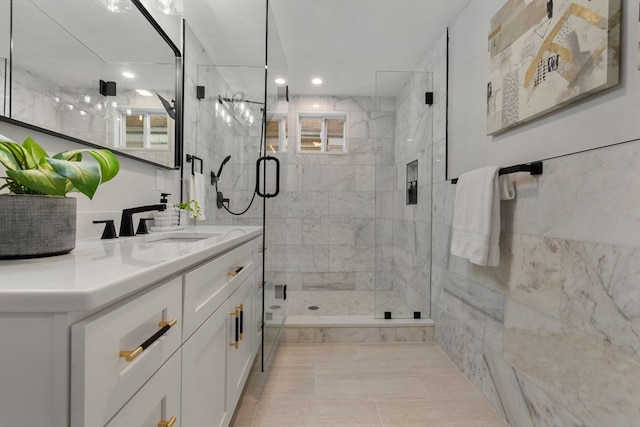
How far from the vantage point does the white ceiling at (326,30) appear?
2033mm

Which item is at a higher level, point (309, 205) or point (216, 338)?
point (309, 205)

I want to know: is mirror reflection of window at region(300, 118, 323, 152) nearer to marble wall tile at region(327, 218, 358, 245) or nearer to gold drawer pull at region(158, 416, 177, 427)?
marble wall tile at region(327, 218, 358, 245)

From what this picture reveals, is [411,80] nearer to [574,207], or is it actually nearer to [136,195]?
[574,207]

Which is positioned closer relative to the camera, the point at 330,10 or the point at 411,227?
the point at 330,10

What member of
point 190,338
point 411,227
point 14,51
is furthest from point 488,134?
point 14,51

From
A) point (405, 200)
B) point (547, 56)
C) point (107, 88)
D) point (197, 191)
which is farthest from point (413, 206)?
point (107, 88)

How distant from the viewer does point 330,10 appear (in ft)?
6.85

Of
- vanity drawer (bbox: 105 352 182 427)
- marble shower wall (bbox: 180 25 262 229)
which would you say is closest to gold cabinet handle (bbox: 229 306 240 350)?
vanity drawer (bbox: 105 352 182 427)

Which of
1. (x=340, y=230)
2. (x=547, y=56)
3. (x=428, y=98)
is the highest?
(x=428, y=98)

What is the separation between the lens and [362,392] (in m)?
1.75

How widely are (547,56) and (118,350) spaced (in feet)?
5.77

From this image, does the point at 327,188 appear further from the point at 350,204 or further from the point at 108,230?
the point at 108,230

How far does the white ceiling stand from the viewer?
6.67ft

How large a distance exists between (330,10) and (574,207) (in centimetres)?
195
